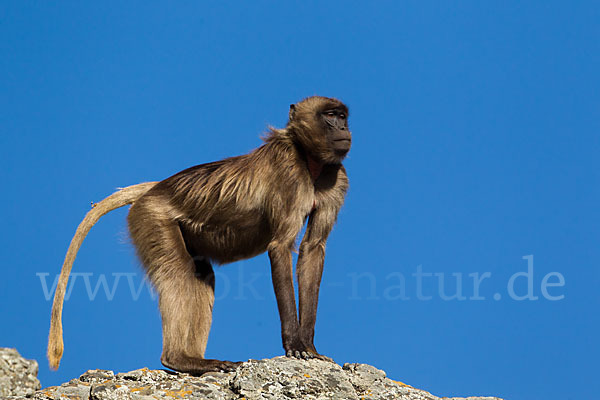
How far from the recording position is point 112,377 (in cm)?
846

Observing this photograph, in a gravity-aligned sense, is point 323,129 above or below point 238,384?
above

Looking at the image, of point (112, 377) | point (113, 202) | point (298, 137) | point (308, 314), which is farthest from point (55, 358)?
point (298, 137)

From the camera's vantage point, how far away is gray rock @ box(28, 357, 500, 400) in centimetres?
761

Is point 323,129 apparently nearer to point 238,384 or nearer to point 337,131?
point 337,131

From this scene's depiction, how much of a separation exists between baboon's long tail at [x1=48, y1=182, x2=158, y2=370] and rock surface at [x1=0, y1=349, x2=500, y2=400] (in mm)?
1173

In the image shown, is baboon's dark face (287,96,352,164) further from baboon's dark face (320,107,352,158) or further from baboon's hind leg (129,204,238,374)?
baboon's hind leg (129,204,238,374)

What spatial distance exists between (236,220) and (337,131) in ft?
5.47

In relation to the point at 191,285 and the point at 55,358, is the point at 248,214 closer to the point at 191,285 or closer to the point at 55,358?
the point at 191,285

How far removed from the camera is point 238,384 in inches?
303

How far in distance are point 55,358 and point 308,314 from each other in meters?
3.16

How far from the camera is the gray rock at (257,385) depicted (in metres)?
7.61

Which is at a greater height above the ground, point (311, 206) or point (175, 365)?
point (311, 206)

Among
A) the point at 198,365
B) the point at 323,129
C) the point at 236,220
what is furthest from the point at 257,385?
the point at 323,129

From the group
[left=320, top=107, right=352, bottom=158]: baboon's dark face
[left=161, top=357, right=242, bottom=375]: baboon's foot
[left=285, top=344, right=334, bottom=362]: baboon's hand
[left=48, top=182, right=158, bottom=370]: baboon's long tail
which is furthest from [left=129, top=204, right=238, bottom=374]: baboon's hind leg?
[left=320, top=107, right=352, bottom=158]: baboon's dark face
